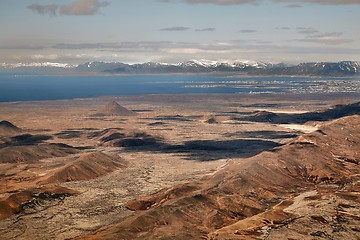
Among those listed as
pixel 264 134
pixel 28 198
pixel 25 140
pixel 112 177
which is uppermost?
pixel 28 198

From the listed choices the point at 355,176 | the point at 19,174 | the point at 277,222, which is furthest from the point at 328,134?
the point at 19,174

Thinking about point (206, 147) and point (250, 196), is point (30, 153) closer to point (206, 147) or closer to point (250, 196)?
point (206, 147)

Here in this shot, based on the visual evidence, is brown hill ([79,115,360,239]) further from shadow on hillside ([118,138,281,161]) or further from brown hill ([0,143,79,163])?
brown hill ([0,143,79,163])

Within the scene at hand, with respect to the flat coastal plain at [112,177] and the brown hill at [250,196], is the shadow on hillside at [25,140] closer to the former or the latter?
the flat coastal plain at [112,177]

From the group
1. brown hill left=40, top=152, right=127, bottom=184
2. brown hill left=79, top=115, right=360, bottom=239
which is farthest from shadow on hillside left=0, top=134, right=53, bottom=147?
brown hill left=79, top=115, right=360, bottom=239

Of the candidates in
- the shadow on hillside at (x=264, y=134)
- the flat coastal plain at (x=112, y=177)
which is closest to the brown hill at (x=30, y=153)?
the flat coastal plain at (x=112, y=177)

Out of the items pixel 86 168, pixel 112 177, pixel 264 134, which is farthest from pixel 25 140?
pixel 264 134
